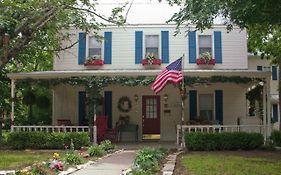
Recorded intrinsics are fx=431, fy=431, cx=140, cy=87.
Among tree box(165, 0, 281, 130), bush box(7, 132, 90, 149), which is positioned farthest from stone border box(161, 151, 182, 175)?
bush box(7, 132, 90, 149)

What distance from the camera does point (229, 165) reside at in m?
11.7

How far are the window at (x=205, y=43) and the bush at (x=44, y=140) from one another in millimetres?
6991

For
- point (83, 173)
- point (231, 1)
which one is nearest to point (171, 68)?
point (231, 1)

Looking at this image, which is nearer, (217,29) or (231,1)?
(231,1)

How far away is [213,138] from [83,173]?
23.6 feet

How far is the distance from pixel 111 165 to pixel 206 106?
9.70m

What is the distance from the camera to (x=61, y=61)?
20641mm

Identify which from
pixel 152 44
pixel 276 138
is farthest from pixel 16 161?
pixel 276 138

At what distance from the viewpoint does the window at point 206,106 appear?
20.7 metres

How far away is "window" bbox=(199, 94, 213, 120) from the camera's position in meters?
20.7

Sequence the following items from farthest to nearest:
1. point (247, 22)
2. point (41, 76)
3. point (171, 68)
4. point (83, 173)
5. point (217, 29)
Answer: point (217, 29), point (41, 76), point (171, 68), point (247, 22), point (83, 173)

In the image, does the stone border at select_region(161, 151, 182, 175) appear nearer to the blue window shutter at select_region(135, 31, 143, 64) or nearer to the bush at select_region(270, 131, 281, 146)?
the bush at select_region(270, 131, 281, 146)

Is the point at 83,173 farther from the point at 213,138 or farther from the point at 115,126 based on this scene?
the point at 115,126

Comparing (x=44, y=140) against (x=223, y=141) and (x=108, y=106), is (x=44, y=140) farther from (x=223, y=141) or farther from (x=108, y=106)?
(x=223, y=141)
